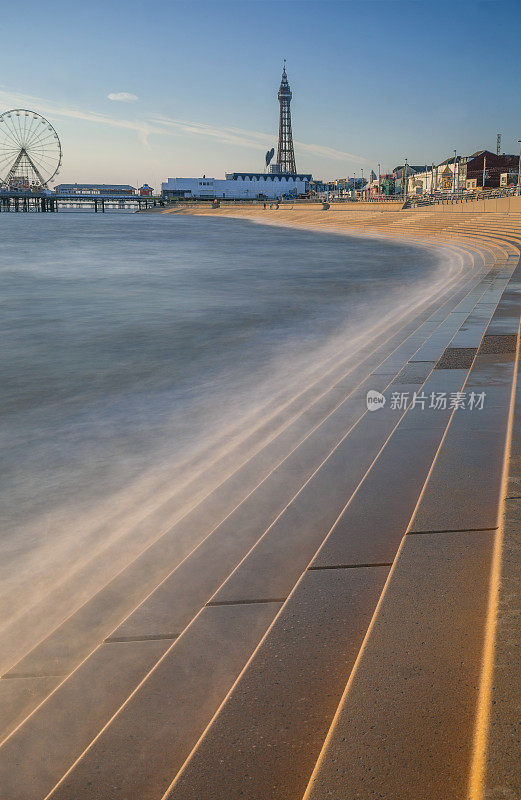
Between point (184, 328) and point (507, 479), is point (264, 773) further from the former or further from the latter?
point (184, 328)

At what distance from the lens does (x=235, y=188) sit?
184 meters

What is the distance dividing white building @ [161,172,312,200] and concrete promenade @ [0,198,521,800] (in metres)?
183

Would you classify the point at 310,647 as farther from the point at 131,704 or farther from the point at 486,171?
the point at 486,171

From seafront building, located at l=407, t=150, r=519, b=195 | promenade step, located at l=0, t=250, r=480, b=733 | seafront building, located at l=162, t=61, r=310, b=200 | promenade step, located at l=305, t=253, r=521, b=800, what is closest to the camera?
promenade step, located at l=305, t=253, r=521, b=800

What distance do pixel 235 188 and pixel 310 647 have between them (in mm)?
191460

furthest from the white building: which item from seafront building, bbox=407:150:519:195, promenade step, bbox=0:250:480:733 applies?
promenade step, bbox=0:250:480:733

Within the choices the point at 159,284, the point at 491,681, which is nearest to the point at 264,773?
the point at 491,681

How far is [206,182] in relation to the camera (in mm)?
184250

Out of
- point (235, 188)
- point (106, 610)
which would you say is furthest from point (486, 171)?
point (106, 610)

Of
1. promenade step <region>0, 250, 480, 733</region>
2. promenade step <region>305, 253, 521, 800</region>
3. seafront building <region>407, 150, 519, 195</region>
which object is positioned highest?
seafront building <region>407, 150, 519, 195</region>

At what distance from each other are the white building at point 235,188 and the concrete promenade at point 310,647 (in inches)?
7219

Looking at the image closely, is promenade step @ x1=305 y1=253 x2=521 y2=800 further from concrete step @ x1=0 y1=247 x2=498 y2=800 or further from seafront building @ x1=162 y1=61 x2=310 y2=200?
seafront building @ x1=162 y1=61 x2=310 y2=200

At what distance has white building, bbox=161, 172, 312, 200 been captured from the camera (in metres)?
183

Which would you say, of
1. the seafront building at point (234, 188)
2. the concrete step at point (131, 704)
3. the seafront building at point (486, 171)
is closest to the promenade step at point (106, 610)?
the concrete step at point (131, 704)
